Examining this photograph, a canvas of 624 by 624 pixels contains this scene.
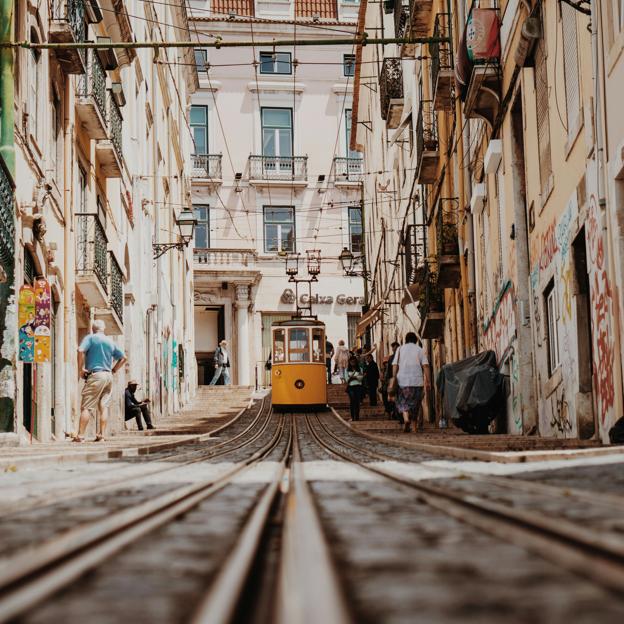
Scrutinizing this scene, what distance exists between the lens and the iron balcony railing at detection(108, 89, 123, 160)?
20312 millimetres

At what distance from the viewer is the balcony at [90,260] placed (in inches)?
706

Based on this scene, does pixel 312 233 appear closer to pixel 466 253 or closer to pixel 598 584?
pixel 466 253

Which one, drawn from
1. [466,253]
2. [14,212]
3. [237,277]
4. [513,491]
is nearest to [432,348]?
[466,253]

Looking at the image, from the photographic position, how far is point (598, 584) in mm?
2137

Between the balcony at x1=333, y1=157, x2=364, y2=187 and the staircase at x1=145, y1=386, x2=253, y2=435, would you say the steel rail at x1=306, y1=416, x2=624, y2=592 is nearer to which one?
the staircase at x1=145, y1=386, x2=253, y2=435

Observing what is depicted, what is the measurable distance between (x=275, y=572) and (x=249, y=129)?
44.9 meters

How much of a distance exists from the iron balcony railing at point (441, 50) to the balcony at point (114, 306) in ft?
20.9

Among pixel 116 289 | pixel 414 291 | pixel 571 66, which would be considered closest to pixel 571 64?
pixel 571 66

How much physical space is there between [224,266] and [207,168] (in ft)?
13.7

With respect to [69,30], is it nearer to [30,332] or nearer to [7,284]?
[7,284]

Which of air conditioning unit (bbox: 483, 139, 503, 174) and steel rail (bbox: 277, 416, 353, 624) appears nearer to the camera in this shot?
steel rail (bbox: 277, 416, 353, 624)

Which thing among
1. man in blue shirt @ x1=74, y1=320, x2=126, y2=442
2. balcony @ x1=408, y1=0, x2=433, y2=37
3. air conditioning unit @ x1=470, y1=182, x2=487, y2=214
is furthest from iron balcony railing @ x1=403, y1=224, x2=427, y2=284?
man in blue shirt @ x1=74, y1=320, x2=126, y2=442

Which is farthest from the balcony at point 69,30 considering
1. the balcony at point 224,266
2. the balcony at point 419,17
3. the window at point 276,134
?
the window at point 276,134

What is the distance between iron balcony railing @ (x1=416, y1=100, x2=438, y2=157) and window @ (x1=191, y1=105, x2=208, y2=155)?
23.2m
